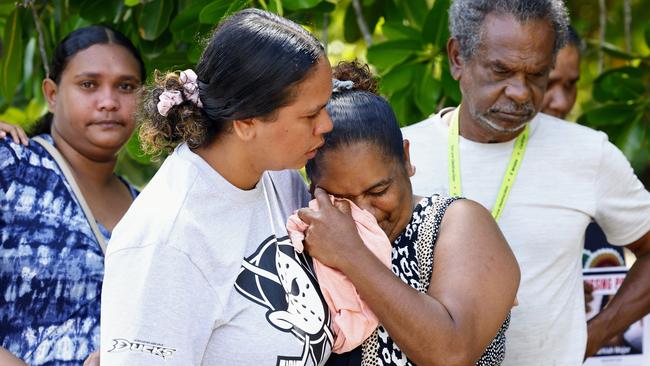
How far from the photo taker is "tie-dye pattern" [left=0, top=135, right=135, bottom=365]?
120 inches

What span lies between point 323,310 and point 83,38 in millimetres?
1684

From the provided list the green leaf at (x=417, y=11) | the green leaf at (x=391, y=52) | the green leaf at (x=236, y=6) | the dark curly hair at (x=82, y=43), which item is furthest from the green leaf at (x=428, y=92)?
the dark curly hair at (x=82, y=43)

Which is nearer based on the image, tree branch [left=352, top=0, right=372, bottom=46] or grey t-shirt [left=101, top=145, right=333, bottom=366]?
grey t-shirt [left=101, top=145, right=333, bottom=366]

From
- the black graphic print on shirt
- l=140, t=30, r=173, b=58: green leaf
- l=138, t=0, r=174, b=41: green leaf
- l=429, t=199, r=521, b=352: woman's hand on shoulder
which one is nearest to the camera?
the black graphic print on shirt

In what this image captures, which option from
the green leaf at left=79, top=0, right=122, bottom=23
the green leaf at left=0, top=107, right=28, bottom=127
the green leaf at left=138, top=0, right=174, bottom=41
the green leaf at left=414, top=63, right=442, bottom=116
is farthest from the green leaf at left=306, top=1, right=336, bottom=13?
the green leaf at left=0, top=107, right=28, bottom=127

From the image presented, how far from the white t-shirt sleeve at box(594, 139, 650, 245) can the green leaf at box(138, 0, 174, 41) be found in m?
1.81

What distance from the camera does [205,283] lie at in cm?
226

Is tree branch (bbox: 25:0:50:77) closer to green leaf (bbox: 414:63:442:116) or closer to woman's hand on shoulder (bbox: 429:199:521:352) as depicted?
green leaf (bbox: 414:63:442:116)

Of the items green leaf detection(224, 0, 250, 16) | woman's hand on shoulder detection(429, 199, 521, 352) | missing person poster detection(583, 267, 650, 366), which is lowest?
missing person poster detection(583, 267, 650, 366)

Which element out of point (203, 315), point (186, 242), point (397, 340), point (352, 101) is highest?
point (352, 101)

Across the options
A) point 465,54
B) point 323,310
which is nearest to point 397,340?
point 323,310

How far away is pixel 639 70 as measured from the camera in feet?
14.9

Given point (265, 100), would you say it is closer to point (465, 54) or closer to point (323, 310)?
point (323, 310)

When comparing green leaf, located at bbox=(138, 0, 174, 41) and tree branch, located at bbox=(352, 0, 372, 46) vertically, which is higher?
green leaf, located at bbox=(138, 0, 174, 41)
